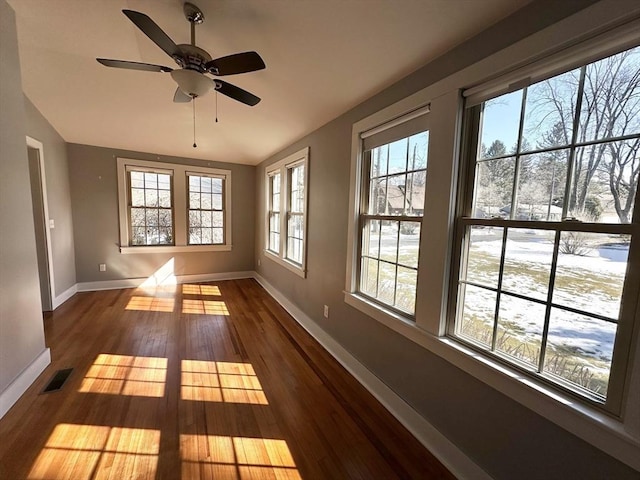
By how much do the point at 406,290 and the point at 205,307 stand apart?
3.03 metres

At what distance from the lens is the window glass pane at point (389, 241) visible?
2.02 meters

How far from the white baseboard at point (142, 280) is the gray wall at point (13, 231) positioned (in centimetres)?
262

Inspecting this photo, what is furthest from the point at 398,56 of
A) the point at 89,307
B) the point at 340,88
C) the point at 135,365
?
the point at 89,307

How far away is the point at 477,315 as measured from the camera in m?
1.48

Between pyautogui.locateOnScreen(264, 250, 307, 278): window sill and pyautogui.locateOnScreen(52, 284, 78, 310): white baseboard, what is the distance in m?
2.94

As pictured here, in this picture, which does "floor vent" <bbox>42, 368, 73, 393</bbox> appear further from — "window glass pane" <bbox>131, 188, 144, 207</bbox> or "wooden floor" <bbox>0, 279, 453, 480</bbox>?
"window glass pane" <bbox>131, 188, 144, 207</bbox>

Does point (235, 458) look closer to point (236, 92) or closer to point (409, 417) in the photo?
point (409, 417)

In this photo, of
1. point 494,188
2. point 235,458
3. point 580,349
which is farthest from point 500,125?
point 235,458

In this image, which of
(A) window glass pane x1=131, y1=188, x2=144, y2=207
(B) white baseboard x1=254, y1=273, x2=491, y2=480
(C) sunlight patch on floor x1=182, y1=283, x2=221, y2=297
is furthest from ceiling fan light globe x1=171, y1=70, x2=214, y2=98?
(A) window glass pane x1=131, y1=188, x2=144, y2=207

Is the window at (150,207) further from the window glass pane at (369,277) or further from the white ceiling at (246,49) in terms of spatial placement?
the window glass pane at (369,277)

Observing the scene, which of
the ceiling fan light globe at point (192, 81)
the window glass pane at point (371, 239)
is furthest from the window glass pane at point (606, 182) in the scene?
the ceiling fan light globe at point (192, 81)

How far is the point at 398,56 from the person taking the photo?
5.53 ft

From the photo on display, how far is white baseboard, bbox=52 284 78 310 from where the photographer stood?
3.62 m

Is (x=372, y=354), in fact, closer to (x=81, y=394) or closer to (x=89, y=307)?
(x=81, y=394)
